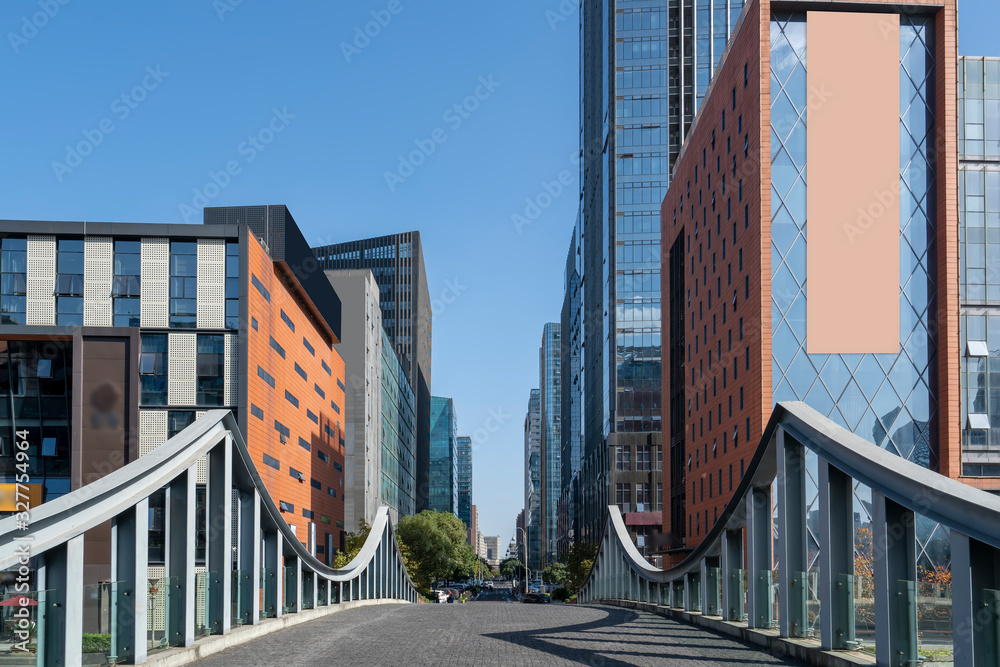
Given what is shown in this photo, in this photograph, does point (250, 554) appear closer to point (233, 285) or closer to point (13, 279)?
point (233, 285)

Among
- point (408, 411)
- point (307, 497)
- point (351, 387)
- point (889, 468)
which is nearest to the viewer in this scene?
point (889, 468)

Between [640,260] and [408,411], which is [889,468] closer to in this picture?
[640,260]

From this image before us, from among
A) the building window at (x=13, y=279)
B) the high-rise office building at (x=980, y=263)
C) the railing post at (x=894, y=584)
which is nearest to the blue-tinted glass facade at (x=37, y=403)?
the building window at (x=13, y=279)

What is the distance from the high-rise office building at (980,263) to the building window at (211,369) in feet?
120

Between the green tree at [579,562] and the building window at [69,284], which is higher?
the building window at [69,284]

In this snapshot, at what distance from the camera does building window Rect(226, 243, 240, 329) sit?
50656 millimetres

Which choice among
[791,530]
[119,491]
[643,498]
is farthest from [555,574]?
[119,491]

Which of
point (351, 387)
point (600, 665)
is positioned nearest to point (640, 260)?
point (351, 387)

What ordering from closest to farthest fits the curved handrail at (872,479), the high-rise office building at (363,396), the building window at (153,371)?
1. the curved handrail at (872,479)
2. the building window at (153,371)
3. the high-rise office building at (363,396)

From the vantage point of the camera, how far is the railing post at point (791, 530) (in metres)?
13.5

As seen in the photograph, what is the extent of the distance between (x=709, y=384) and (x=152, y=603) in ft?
159

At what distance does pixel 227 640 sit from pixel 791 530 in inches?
328

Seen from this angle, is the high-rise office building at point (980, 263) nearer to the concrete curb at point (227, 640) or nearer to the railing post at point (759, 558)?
the railing post at point (759, 558)

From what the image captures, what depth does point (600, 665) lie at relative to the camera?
1191cm
